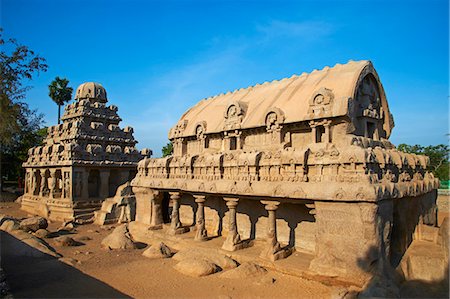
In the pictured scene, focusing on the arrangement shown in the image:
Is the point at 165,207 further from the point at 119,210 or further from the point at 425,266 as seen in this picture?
the point at 425,266

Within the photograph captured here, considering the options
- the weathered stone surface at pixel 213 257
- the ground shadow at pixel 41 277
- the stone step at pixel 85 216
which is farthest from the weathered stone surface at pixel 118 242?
the stone step at pixel 85 216

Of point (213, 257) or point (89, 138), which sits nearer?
point (213, 257)

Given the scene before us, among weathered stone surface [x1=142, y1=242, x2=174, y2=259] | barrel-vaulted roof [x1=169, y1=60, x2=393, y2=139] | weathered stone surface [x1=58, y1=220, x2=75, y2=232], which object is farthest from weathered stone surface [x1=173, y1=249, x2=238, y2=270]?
weathered stone surface [x1=58, y1=220, x2=75, y2=232]

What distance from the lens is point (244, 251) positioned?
11.8m

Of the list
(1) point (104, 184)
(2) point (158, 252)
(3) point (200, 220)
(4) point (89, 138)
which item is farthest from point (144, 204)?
(4) point (89, 138)

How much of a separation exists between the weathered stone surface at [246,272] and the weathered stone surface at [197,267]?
0.50m

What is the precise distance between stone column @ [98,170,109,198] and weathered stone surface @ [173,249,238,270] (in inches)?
582

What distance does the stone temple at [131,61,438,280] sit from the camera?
8.99m

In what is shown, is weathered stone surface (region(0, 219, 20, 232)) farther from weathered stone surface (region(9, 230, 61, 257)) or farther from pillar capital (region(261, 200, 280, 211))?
pillar capital (region(261, 200, 280, 211))

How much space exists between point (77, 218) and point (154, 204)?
29.3 ft

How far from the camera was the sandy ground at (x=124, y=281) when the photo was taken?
347 inches

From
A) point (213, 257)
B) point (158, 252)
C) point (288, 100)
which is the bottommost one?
point (158, 252)

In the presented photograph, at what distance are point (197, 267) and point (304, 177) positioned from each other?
176 inches

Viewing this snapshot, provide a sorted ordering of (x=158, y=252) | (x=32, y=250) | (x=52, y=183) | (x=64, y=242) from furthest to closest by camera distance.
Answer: (x=52, y=183) → (x=64, y=242) → (x=158, y=252) → (x=32, y=250)
